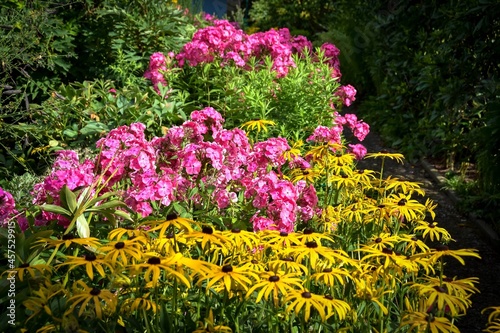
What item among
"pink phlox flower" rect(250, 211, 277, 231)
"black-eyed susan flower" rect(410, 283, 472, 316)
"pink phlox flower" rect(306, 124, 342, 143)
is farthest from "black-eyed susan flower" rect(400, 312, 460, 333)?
"pink phlox flower" rect(306, 124, 342, 143)

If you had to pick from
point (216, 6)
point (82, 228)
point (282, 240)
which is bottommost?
point (82, 228)

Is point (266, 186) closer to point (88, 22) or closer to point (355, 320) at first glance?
point (355, 320)

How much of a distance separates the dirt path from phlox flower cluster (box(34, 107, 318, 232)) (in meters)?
1.97

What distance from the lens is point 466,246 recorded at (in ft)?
19.2

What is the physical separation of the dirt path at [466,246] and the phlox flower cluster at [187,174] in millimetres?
1969

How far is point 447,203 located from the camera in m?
6.92

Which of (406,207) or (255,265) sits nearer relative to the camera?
(255,265)

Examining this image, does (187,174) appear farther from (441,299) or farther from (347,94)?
(347,94)

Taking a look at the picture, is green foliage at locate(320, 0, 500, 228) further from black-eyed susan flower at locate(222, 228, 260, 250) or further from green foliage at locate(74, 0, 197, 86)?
black-eyed susan flower at locate(222, 228, 260, 250)

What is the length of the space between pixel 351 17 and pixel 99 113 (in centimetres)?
911

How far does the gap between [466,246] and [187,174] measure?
3439 millimetres

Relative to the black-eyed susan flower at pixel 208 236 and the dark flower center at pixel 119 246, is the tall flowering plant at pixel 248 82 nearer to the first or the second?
the black-eyed susan flower at pixel 208 236

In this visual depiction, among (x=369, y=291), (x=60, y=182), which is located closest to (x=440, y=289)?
(x=369, y=291)

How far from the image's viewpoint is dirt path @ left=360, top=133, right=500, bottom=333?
4742mm
